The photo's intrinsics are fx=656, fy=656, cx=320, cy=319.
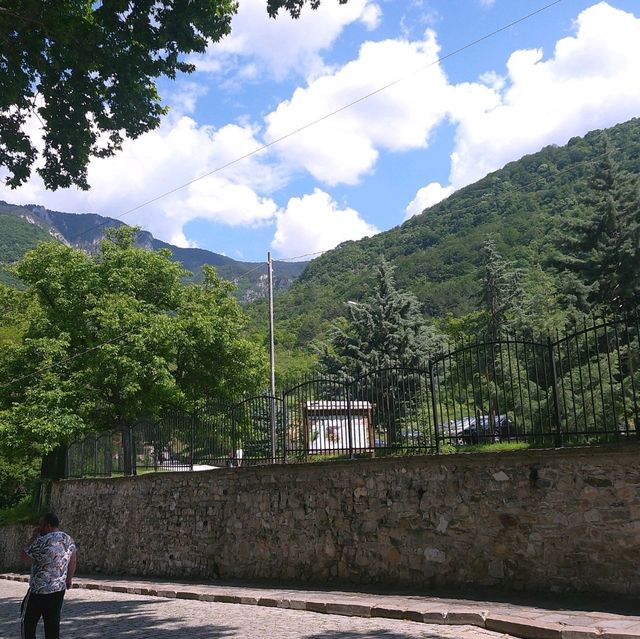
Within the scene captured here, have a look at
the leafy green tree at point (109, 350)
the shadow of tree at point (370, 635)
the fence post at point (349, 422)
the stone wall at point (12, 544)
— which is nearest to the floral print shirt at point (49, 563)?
the shadow of tree at point (370, 635)

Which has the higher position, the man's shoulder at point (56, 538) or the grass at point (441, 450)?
the grass at point (441, 450)

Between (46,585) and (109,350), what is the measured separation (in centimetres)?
1828

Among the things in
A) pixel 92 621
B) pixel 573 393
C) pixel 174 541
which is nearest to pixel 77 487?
pixel 174 541

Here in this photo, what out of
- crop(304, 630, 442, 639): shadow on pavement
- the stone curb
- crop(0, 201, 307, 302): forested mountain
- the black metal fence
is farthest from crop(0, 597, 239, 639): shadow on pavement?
crop(0, 201, 307, 302): forested mountain

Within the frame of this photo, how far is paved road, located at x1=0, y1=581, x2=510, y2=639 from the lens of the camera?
7137 millimetres

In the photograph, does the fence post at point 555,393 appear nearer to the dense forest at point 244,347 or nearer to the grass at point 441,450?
the dense forest at point 244,347

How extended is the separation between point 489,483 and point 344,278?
76.3m

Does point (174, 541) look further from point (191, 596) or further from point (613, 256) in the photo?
point (613, 256)

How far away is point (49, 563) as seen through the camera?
666 centimetres

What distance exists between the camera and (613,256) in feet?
91.6

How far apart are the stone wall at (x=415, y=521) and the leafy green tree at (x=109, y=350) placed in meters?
9.55

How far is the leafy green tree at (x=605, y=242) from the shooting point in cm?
2736

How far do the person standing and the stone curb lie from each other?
363cm

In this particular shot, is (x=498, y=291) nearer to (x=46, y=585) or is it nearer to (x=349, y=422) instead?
(x=349, y=422)
